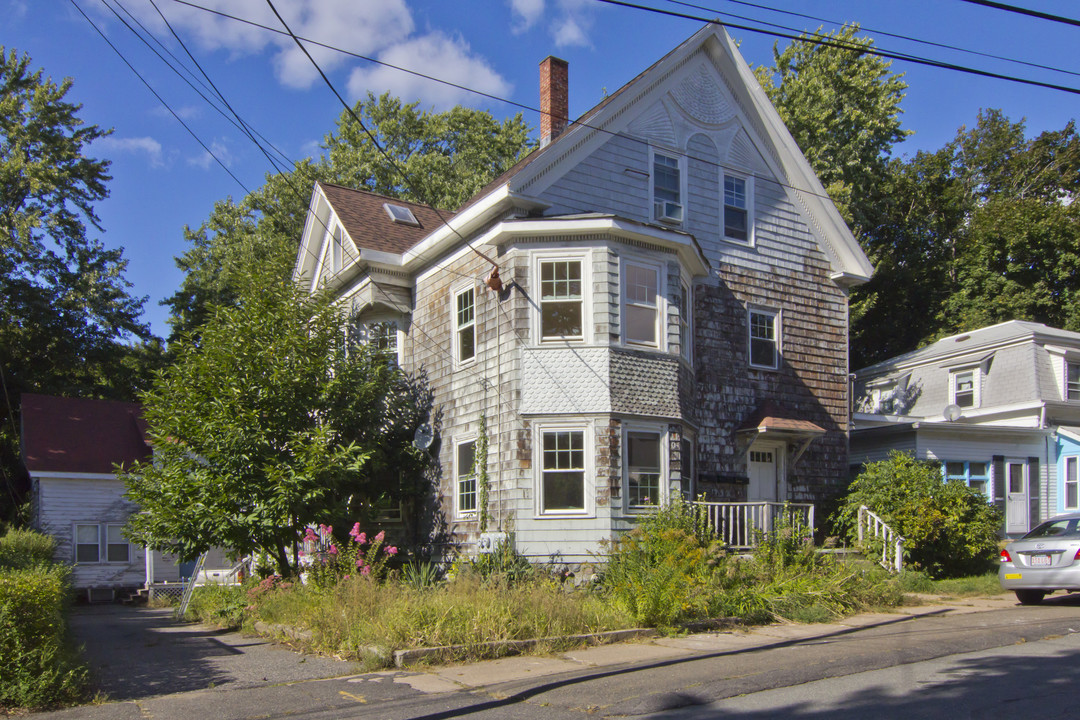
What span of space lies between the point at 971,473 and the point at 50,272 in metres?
29.7

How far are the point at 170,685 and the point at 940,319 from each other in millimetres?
35445

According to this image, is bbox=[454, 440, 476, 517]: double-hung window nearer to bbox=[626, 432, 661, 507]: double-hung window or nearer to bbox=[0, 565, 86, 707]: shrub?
bbox=[626, 432, 661, 507]: double-hung window

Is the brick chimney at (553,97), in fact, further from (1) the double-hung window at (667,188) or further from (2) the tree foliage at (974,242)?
(2) the tree foliage at (974,242)

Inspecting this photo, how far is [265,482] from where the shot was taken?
14.8 m

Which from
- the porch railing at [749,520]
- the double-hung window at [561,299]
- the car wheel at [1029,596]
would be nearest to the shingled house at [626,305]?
the double-hung window at [561,299]

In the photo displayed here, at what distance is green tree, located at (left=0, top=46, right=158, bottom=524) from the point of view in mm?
30172

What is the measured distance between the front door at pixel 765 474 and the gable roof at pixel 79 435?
17.2m

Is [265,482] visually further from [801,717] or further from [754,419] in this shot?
[801,717]

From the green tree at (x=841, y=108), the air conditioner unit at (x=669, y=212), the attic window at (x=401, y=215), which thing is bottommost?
the air conditioner unit at (x=669, y=212)

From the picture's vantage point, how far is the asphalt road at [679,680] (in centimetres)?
723

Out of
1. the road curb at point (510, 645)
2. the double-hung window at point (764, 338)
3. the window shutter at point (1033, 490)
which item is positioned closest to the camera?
the road curb at point (510, 645)

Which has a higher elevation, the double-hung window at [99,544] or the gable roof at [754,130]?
the gable roof at [754,130]

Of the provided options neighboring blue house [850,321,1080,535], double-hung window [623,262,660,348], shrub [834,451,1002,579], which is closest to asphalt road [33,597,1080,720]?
shrub [834,451,1002,579]

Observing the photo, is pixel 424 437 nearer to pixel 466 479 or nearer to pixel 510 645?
pixel 466 479
